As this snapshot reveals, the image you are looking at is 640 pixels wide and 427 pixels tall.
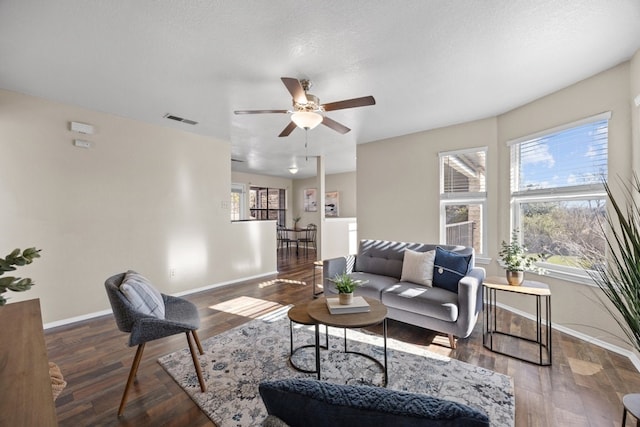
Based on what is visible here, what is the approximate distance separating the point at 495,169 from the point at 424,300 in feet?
7.42

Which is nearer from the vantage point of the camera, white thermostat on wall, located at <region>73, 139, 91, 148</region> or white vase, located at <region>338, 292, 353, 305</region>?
white vase, located at <region>338, 292, 353, 305</region>

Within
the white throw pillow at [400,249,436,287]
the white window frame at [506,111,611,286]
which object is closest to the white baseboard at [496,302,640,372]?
the white window frame at [506,111,611,286]

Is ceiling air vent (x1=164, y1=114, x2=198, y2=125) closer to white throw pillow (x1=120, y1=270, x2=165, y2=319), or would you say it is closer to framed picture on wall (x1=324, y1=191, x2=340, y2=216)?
white throw pillow (x1=120, y1=270, x2=165, y2=319)

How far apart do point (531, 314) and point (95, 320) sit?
5219 mm

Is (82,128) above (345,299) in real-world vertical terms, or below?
above

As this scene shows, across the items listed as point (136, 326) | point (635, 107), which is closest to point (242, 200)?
point (136, 326)

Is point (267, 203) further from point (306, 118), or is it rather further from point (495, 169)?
point (306, 118)

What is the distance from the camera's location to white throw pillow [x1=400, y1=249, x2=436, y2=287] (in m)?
3.06

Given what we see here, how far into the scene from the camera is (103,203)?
348 cm

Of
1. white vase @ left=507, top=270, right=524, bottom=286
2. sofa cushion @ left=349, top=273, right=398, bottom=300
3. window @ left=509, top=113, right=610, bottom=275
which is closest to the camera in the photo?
white vase @ left=507, top=270, right=524, bottom=286

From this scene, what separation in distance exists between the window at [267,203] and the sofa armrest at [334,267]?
5.86 meters

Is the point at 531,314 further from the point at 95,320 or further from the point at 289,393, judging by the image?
the point at 95,320

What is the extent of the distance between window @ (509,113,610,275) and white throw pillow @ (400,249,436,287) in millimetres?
1315

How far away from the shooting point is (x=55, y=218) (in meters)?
3.13
